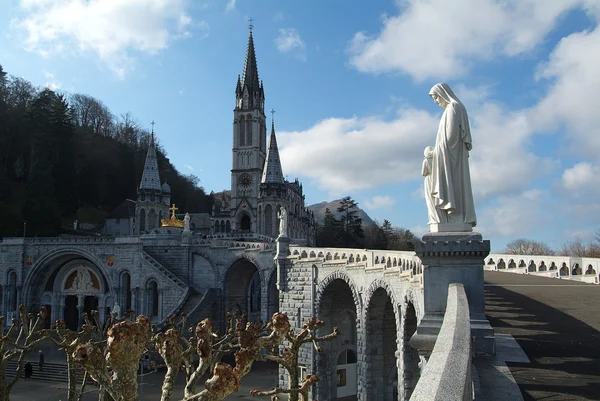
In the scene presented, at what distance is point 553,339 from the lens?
6949 millimetres

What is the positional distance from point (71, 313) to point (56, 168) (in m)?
21.5

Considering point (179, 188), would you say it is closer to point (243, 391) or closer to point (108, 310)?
point (108, 310)

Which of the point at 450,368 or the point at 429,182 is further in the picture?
the point at 429,182

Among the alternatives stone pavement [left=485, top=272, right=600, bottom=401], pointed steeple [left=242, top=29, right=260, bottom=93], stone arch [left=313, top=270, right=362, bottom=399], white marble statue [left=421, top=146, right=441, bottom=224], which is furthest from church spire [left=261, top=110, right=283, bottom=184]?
white marble statue [left=421, top=146, right=441, bottom=224]

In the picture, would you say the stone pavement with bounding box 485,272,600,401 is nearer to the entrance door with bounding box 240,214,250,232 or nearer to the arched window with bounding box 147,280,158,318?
the arched window with bounding box 147,280,158,318

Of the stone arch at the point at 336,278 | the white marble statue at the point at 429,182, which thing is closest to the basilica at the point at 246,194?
the stone arch at the point at 336,278

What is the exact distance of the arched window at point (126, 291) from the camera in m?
36.3

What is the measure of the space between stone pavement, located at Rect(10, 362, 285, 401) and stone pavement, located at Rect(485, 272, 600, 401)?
48.7ft

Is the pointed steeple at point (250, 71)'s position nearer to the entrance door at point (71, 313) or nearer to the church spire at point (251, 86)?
the church spire at point (251, 86)

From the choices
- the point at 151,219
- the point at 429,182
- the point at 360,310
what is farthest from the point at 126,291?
the point at 429,182

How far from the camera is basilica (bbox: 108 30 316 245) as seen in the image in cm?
4981

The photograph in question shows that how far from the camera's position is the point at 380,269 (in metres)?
18.5

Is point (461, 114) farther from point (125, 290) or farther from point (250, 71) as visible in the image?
point (250, 71)

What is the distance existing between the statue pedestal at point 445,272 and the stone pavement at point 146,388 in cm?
1811
